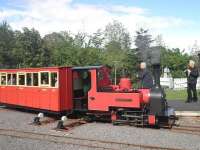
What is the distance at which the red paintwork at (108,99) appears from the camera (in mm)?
12977

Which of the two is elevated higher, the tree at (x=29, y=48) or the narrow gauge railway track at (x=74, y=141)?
the tree at (x=29, y=48)

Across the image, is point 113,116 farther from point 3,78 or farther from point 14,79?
point 3,78

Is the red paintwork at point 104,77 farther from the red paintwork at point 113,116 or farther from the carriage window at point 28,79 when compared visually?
the carriage window at point 28,79

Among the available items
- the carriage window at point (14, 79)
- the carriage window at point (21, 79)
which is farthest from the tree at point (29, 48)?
the carriage window at point (21, 79)

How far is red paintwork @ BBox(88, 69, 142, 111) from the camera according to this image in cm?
1298

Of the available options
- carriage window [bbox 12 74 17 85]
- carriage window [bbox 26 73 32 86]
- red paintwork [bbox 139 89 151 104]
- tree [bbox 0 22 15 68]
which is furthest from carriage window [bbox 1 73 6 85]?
tree [bbox 0 22 15 68]

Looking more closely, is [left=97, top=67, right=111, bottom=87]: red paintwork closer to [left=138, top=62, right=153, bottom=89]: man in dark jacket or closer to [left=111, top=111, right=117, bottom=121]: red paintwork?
[left=111, top=111, right=117, bottom=121]: red paintwork

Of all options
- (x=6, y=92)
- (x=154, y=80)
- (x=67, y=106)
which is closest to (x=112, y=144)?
(x=154, y=80)

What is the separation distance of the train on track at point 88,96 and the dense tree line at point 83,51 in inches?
916

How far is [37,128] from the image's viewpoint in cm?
1338

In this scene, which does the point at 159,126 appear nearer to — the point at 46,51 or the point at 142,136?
the point at 142,136

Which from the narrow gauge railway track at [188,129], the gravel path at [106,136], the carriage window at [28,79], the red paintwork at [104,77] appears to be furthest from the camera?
the carriage window at [28,79]

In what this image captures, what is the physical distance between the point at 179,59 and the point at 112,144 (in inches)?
2132

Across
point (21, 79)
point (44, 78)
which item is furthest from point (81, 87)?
point (21, 79)
